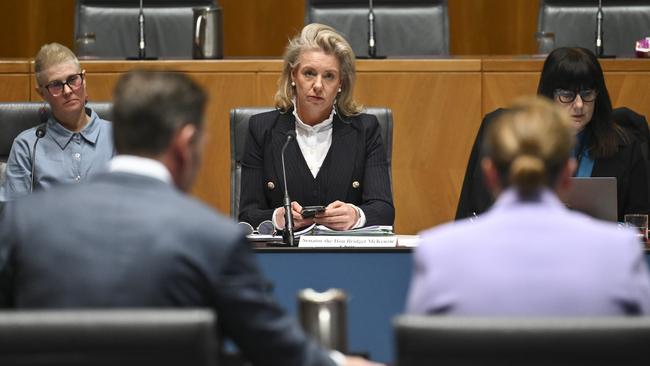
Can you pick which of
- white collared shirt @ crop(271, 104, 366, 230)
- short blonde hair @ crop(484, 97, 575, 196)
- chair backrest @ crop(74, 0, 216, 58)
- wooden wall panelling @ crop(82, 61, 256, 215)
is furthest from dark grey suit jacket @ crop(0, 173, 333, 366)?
chair backrest @ crop(74, 0, 216, 58)

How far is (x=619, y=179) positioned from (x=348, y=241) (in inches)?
49.7

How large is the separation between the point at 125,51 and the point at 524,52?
112 inches

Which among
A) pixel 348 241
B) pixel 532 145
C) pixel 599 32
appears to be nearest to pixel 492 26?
pixel 599 32

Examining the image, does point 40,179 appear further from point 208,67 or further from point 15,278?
point 15,278

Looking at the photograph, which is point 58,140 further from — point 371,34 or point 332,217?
point 371,34

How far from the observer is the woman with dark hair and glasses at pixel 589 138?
4.25 metres

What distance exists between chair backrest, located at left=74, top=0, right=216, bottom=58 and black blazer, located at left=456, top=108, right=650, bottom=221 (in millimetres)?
2445

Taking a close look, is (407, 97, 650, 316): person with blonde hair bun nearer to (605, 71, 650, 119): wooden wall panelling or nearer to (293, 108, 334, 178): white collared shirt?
(293, 108, 334, 178): white collared shirt

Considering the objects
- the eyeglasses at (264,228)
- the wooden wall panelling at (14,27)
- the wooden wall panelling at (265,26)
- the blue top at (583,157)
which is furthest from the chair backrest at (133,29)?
the blue top at (583,157)

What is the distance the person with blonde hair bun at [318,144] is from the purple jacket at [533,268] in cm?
231

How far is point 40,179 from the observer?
441cm

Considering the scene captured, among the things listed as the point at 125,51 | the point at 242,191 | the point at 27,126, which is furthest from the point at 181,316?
the point at 125,51

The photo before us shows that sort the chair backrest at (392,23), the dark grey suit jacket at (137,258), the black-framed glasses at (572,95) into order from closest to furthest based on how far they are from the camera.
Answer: the dark grey suit jacket at (137,258), the black-framed glasses at (572,95), the chair backrest at (392,23)

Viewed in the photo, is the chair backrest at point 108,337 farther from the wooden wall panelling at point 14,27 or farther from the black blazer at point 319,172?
the wooden wall panelling at point 14,27
